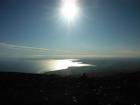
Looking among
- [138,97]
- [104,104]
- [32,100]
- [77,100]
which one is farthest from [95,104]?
[32,100]

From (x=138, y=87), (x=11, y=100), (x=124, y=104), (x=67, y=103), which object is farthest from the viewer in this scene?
(x=138, y=87)

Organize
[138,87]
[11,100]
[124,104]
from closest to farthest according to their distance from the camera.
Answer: [124,104] < [11,100] < [138,87]

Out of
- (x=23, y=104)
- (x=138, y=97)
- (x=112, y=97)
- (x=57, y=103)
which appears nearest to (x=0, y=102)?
(x=23, y=104)

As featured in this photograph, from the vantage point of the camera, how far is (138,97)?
550 inches

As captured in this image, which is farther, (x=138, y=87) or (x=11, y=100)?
(x=138, y=87)

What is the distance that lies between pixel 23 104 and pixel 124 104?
8144mm

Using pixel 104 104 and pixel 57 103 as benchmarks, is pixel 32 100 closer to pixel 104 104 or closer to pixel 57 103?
pixel 57 103

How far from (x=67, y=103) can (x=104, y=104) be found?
3044 mm

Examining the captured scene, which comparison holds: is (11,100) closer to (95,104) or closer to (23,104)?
(23,104)

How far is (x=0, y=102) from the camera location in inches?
522

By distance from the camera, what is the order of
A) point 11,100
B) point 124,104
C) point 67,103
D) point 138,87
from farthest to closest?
point 138,87, point 11,100, point 67,103, point 124,104

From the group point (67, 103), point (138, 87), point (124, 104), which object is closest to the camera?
point (124, 104)

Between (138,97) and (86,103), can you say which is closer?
(86,103)

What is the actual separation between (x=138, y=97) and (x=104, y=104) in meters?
3.91
